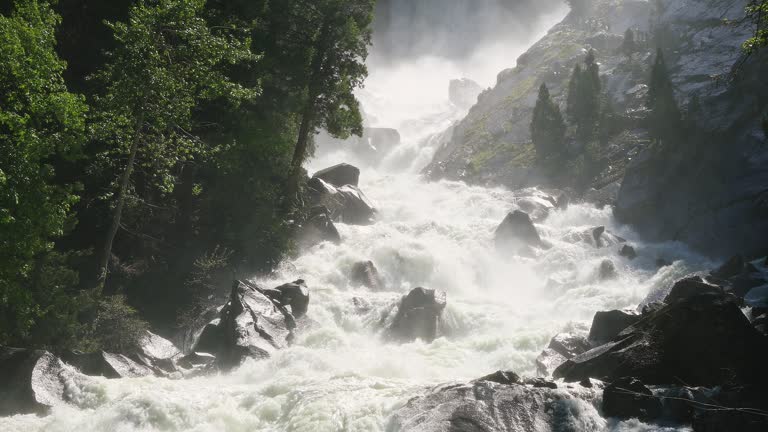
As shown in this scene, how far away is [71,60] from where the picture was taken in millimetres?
19703

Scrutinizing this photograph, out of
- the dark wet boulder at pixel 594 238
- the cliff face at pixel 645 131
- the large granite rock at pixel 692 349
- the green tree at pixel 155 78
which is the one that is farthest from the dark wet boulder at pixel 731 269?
the green tree at pixel 155 78

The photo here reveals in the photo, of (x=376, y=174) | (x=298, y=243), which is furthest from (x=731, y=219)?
(x=376, y=174)

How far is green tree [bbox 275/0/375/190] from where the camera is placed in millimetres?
24438

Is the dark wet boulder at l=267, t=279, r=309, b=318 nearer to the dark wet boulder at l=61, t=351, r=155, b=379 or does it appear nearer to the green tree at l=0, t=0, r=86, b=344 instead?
the dark wet boulder at l=61, t=351, r=155, b=379

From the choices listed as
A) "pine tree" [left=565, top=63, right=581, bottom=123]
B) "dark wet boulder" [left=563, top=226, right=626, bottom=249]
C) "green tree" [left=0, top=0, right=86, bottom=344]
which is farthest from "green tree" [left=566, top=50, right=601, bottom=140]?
"green tree" [left=0, top=0, right=86, bottom=344]

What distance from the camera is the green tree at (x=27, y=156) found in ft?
38.0

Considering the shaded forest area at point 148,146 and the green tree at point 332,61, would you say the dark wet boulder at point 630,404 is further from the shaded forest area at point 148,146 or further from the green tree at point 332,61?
the green tree at point 332,61

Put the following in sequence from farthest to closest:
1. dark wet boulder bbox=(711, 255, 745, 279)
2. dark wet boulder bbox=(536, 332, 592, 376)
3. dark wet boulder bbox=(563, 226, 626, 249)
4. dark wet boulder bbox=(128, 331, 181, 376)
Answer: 1. dark wet boulder bbox=(563, 226, 626, 249)
2. dark wet boulder bbox=(711, 255, 745, 279)
3. dark wet boulder bbox=(536, 332, 592, 376)
4. dark wet boulder bbox=(128, 331, 181, 376)

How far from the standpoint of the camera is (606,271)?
107 feet

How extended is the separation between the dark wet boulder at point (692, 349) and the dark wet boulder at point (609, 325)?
4748 millimetres

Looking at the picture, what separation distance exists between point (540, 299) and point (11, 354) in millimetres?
26201

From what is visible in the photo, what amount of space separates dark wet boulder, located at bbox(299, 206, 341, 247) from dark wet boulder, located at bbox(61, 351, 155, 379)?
15.9 metres

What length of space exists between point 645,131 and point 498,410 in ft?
217

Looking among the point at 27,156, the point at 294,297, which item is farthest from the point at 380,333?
the point at 27,156
